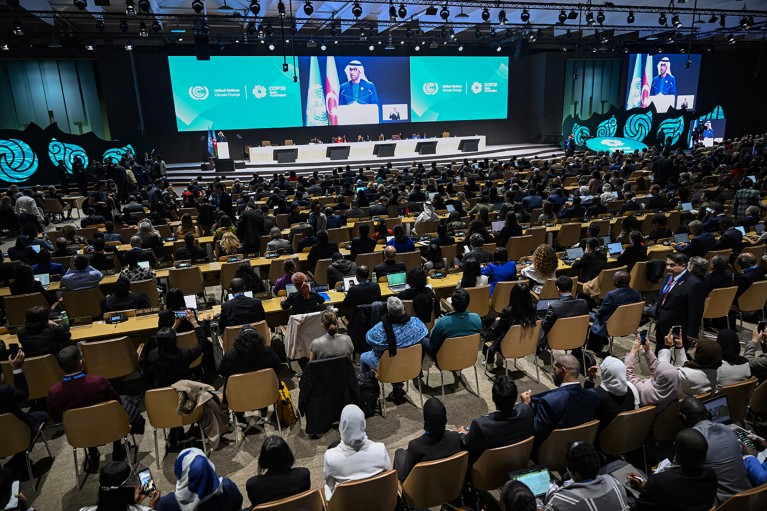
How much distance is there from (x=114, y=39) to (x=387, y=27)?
1226 cm

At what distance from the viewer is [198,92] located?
22562 mm

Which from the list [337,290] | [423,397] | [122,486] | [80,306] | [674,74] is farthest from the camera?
[674,74]

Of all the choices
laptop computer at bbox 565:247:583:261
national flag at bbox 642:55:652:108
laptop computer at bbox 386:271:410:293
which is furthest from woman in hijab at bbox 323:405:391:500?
national flag at bbox 642:55:652:108

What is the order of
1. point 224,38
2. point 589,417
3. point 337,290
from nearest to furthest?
point 589,417 < point 337,290 < point 224,38

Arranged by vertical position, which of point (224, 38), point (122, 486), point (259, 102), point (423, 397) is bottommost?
point (423, 397)

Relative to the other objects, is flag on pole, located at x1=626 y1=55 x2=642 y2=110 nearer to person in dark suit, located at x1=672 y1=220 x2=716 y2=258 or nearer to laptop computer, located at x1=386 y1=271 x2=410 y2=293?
person in dark suit, located at x1=672 y1=220 x2=716 y2=258

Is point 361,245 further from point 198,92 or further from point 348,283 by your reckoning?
point 198,92

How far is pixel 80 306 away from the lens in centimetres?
693

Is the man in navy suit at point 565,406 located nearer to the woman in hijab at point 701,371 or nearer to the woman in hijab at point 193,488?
the woman in hijab at point 701,371

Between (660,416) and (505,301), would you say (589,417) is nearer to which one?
(660,416)

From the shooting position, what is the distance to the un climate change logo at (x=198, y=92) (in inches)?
883

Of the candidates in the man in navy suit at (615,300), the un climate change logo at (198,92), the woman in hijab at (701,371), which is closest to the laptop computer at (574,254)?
the man in navy suit at (615,300)

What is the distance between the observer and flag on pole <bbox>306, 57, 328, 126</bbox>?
2401 centimetres

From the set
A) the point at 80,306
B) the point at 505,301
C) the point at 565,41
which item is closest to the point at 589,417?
the point at 505,301
